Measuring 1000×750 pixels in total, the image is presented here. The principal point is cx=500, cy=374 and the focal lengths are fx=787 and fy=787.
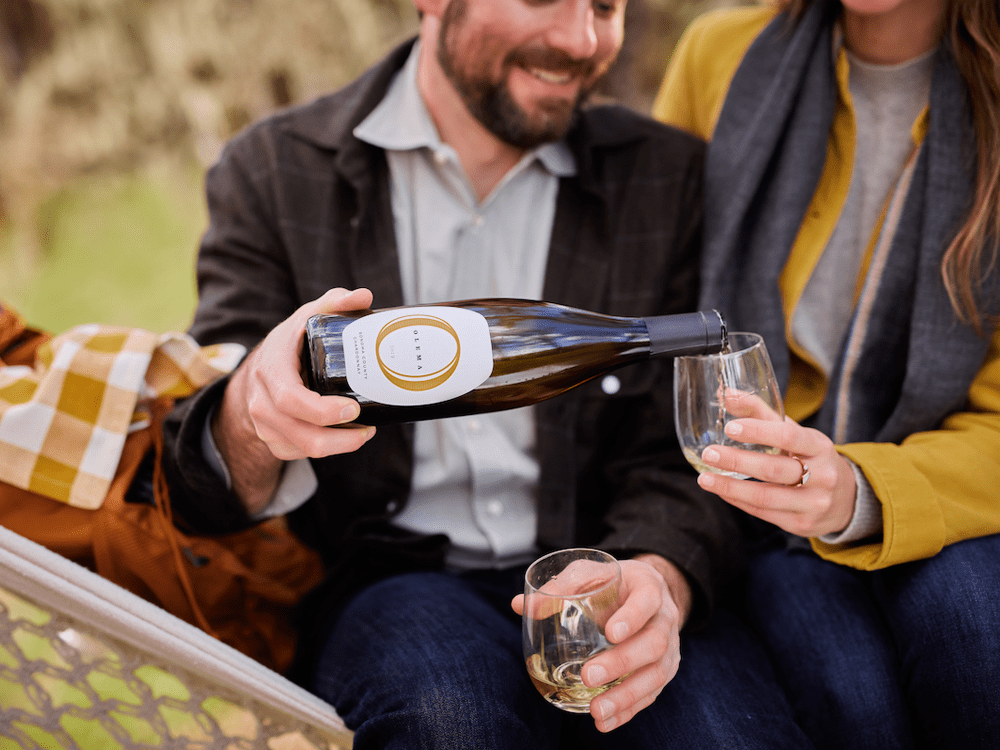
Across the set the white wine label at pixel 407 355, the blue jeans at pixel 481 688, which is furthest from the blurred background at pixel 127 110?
the white wine label at pixel 407 355

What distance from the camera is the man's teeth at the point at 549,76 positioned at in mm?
1208

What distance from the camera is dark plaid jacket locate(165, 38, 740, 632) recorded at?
3.97 feet

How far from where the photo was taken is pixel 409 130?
1271mm

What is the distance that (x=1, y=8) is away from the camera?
2895 millimetres

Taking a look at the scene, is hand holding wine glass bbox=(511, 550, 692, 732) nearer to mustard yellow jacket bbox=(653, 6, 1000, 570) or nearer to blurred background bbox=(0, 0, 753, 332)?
mustard yellow jacket bbox=(653, 6, 1000, 570)

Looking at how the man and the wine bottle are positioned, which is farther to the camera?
the man

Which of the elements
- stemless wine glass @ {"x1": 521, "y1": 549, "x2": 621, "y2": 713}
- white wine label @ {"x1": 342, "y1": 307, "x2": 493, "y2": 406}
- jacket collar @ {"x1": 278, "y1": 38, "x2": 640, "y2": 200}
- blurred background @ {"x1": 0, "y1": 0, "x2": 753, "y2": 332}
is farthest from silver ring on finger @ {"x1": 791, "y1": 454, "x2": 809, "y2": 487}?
blurred background @ {"x1": 0, "y1": 0, "x2": 753, "y2": 332}

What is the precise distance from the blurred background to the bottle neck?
251 cm

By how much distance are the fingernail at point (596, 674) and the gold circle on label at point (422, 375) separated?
0.33m

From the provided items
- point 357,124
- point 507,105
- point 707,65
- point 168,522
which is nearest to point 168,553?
point 168,522

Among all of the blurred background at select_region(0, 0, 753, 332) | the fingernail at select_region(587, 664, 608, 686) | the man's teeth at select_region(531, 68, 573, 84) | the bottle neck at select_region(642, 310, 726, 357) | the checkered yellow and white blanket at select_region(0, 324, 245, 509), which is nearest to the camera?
the fingernail at select_region(587, 664, 608, 686)

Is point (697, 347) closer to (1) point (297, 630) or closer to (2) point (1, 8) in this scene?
(1) point (297, 630)

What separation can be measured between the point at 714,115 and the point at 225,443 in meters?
1.00

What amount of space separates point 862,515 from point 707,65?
86 centimetres
